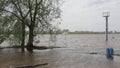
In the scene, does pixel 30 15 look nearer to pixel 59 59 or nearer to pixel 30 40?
pixel 30 40

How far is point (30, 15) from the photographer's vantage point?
2936 cm

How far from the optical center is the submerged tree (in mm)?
27516

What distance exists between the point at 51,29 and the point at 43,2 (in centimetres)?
379

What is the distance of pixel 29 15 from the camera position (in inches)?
1161

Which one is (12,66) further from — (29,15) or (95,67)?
(29,15)

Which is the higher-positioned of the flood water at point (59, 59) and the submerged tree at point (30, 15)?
the submerged tree at point (30, 15)

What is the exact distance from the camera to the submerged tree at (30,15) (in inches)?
1083

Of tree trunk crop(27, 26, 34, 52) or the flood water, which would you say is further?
tree trunk crop(27, 26, 34, 52)

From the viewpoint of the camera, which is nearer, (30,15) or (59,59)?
(59,59)

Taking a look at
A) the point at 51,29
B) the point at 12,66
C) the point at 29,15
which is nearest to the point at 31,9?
the point at 29,15

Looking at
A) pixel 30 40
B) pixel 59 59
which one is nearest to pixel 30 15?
pixel 30 40

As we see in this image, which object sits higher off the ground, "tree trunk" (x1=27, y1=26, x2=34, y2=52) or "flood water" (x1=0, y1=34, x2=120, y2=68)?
"tree trunk" (x1=27, y1=26, x2=34, y2=52)

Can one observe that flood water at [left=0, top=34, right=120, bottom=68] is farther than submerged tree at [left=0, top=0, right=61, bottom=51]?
No

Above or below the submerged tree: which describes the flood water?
below
